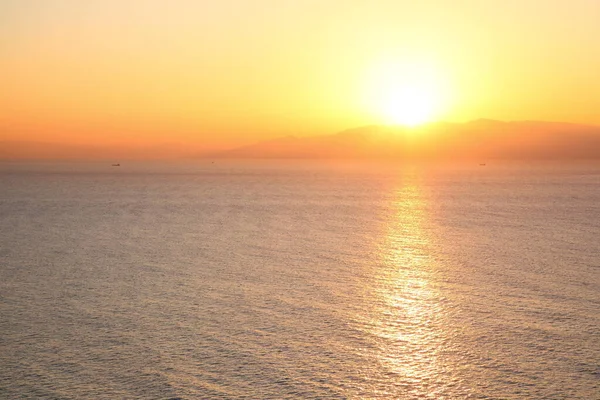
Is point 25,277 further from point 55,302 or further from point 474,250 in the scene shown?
point 474,250

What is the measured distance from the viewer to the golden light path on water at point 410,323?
6.58 m

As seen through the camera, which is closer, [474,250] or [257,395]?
[257,395]

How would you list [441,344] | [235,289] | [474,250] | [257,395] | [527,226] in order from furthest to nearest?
1. [527,226]
2. [474,250]
3. [235,289]
4. [441,344]
5. [257,395]

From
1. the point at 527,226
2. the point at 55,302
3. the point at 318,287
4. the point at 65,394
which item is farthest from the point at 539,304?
the point at 527,226

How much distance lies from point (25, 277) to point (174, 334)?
237 inches

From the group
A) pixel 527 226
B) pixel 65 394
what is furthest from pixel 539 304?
pixel 527 226

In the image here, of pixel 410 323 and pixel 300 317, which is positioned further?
pixel 300 317

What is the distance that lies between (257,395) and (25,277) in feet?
27.7

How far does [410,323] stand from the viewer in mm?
8789

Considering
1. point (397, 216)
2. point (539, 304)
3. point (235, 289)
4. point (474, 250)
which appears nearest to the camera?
point (539, 304)

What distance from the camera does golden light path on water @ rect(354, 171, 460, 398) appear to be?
6582mm

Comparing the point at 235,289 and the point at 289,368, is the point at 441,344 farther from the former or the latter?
the point at 235,289

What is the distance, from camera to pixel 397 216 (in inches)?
1106

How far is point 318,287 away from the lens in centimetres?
1135
